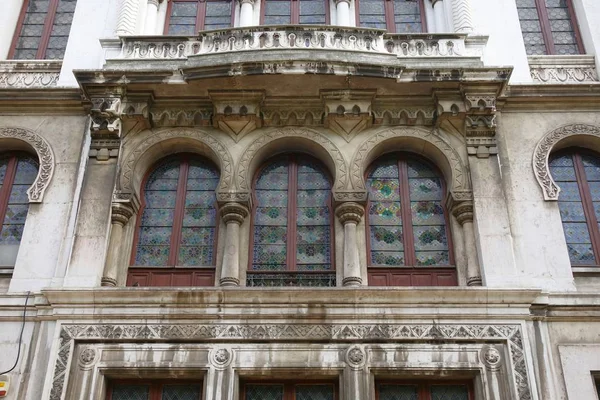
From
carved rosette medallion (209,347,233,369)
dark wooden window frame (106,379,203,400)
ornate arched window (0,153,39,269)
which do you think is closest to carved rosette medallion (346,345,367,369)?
carved rosette medallion (209,347,233,369)

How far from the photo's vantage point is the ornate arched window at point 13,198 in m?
13.7

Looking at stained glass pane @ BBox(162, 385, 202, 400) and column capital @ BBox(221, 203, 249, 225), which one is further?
column capital @ BBox(221, 203, 249, 225)

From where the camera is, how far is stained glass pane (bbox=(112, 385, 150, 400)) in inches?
476

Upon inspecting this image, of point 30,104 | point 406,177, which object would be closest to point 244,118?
point 406,177

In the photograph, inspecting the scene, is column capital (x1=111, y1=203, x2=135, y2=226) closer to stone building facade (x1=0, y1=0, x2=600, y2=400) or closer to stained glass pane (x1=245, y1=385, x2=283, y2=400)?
stone building facade (x1=0, y1=0, x2=600, y2=400)

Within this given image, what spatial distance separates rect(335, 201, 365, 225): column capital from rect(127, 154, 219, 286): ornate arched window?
231 centimetres

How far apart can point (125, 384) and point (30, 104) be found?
6010 mm

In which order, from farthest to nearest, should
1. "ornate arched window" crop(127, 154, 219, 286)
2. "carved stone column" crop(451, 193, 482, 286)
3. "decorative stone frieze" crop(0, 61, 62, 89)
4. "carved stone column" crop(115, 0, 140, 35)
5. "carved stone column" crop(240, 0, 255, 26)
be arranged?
1. "carved stone column" crop(240, 0, 255, 26)
2. "carved stone column" crop(115, 0, 140, 35)
3. "decorative stone frieze" crop(0, 61, 62, 89)
4. "ornate arched window" crop(127, 154, 219, 286)
5. "carved stone column" crop(451, 193, 482, 286)

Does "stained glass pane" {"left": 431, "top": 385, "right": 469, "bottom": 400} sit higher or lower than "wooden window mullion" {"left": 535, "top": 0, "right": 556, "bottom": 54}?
lower

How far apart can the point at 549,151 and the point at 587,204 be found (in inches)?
46.5

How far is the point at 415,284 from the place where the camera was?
42.9ft

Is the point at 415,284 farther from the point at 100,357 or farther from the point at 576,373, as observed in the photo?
the point at 100,357

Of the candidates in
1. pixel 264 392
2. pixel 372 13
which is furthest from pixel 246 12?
pixel 264 392

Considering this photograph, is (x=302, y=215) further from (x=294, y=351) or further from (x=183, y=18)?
(x=183, y=18)
